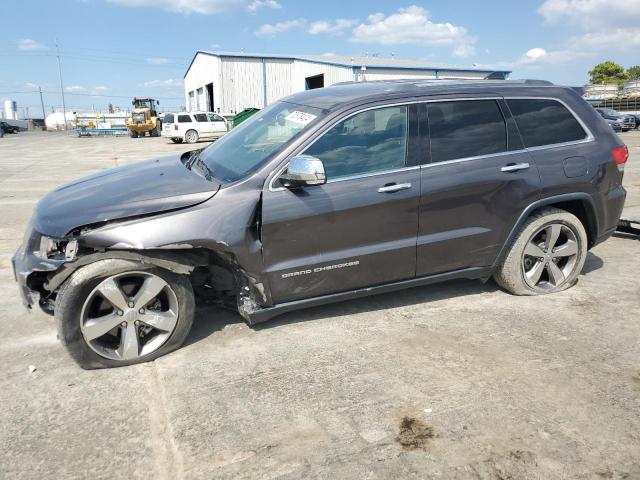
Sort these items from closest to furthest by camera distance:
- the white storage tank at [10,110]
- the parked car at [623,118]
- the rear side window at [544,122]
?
the rear side window at [544,122] → the parked car at [623,118] → the white storage tank at [10,110]

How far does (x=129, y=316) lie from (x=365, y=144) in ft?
6.52

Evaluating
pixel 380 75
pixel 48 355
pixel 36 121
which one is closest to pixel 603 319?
pixel 48 355

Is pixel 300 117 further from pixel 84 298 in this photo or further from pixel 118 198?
pixel 84 298

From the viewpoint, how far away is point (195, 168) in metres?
3.98

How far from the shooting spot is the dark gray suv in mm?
3193

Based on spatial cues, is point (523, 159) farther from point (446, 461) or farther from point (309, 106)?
point (446, 461)

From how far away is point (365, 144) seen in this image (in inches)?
143

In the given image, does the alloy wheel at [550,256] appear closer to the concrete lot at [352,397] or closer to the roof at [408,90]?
the concrete lot at [352,397]

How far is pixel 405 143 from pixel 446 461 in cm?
220

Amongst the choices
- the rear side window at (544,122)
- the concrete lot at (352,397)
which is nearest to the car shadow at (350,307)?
the concrete lot at (352,397)

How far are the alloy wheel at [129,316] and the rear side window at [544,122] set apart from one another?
304cm

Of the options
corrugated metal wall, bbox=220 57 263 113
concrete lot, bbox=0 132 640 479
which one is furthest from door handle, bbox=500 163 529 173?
corrugated metal wall, bbox=220 57 263 113

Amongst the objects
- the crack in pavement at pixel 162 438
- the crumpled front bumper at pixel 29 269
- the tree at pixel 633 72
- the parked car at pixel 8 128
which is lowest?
the crack in pavement at pixel 162 438

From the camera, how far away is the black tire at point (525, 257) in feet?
13.8
